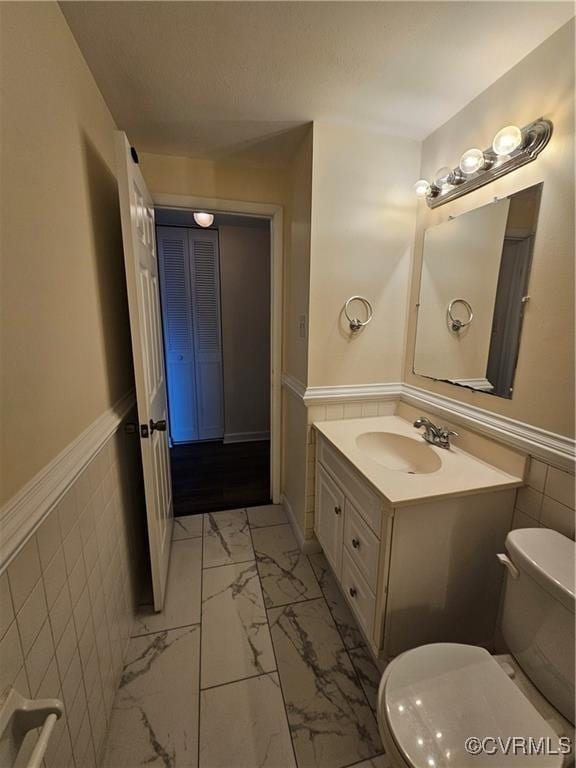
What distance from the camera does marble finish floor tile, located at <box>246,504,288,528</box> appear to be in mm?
2145

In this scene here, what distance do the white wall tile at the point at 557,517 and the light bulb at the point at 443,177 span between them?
130 centimetres

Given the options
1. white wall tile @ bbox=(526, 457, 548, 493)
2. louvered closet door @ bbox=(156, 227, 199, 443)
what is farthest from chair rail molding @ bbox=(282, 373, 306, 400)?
louvered closet door @ bbox=(156, 227, 199, 443)

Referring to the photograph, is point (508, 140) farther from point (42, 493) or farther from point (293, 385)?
point (42, 493)

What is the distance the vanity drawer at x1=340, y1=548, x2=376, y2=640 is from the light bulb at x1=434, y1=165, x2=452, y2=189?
65.4 inches

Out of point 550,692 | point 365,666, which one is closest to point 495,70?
point 550,692

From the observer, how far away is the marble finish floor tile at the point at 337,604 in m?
1.40

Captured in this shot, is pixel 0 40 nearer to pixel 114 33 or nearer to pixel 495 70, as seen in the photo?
pixel 114 33

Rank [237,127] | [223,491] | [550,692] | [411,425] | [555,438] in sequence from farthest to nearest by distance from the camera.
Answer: [223,491] < [411,425] < [237,127] < [555,438] < [550,692]

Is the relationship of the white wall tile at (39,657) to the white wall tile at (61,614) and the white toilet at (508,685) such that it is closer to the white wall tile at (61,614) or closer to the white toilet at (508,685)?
the white wall tile at (61,614)

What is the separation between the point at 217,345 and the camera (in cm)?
326

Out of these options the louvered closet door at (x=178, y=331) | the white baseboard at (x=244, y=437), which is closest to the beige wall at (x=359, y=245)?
the louvered closet door at (x=178, y=331)

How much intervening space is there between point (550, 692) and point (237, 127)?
2325 mm

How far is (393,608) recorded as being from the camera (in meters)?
1.13

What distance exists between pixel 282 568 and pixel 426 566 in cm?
91
